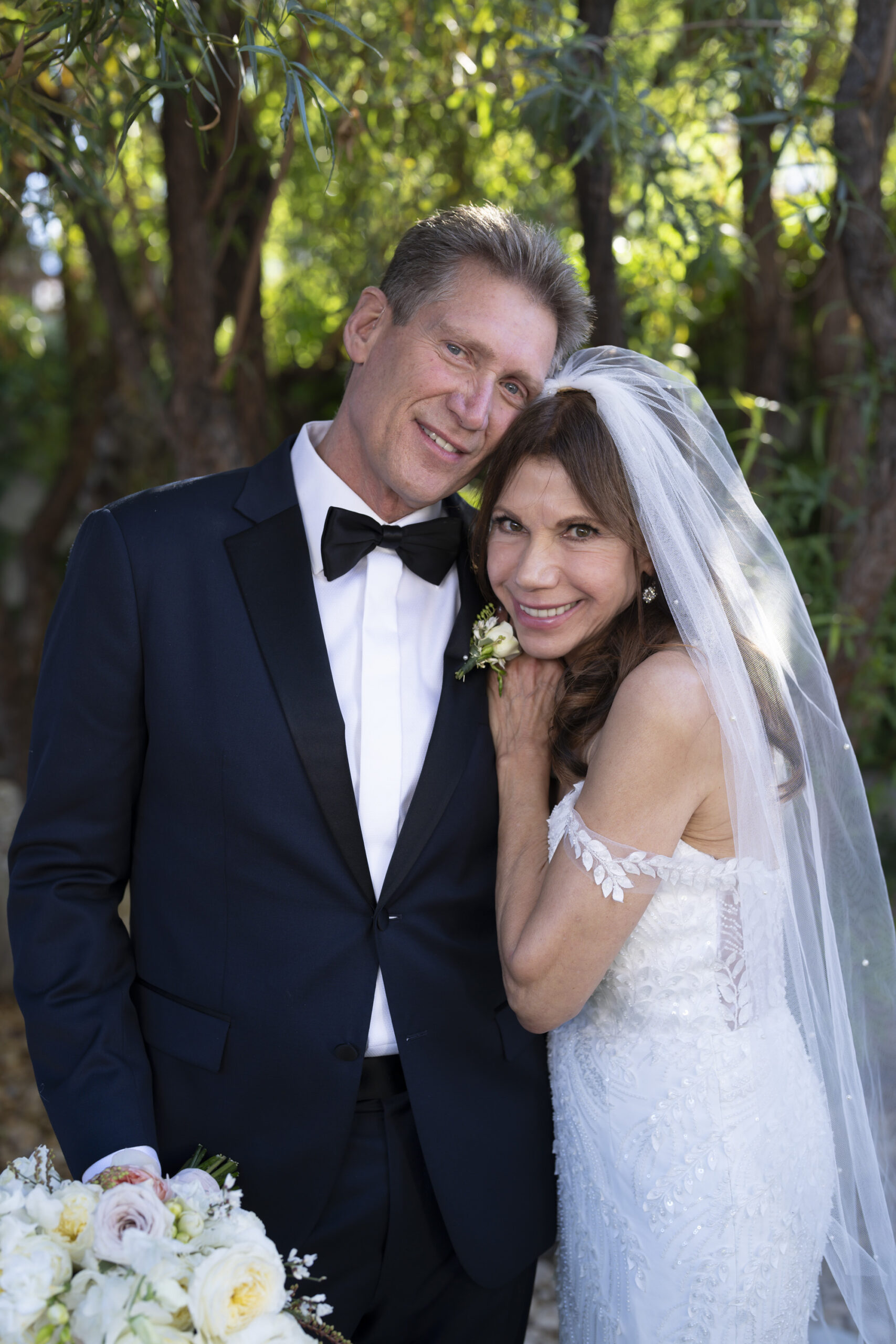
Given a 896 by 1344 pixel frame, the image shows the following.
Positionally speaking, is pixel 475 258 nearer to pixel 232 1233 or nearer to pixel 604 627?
pixel 604 627

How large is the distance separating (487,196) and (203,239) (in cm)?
107

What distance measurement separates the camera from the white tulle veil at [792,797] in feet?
6.31

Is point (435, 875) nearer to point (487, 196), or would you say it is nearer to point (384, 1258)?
point (384, 1258)

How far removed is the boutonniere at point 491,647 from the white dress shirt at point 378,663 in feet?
0.26

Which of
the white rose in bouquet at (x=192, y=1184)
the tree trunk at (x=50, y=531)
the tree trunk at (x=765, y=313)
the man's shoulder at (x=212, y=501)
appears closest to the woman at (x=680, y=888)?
the man's shoulder at (x=212, y=501)

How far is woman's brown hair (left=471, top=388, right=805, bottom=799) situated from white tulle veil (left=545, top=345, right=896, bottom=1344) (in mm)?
22

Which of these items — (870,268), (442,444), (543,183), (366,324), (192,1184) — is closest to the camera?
(192,1184)

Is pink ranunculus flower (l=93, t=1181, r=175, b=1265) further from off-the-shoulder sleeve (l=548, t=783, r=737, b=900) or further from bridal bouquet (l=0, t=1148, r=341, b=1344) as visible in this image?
off-the-shoulder sleeve (l=548, t=783, r=737, b=900)

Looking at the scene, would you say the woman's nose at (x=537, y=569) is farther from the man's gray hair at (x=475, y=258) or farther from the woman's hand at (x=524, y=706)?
the man's gray hair at (x=475, y=258)

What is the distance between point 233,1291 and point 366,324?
1.72 metres

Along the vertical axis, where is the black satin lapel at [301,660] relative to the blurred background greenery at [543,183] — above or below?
below

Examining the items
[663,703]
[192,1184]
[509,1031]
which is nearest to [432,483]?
[663,703]

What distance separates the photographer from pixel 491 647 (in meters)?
2.00

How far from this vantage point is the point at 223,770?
1.82 meters
